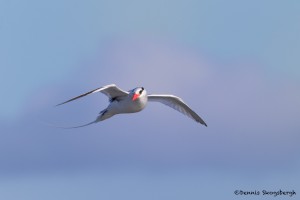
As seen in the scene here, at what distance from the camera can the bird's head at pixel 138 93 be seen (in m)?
39.1

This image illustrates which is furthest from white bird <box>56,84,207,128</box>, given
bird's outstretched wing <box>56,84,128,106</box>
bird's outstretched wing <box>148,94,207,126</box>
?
bird's outstretched wing <box>148,94,207,126</box>

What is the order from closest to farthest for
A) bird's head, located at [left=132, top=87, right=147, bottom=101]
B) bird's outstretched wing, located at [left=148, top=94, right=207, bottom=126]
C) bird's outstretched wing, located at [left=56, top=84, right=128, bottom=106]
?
bird's outstretched wing, located at [left=56, top=84, right=128, bottom=106], bird's head, located at [left=132, top=87, right=147, bottom=101], bird's outstretched wing, located at [left=148, top=94, right=207, bottom=126]

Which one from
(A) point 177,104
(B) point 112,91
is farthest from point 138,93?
(A) point 177,104

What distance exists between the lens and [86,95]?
1410 inches

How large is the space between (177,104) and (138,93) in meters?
6.04

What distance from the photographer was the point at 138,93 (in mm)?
39219

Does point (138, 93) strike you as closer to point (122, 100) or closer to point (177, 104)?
point (122, 100)

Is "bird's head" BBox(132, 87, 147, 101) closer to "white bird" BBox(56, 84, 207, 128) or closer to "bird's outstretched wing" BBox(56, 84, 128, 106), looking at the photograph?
"white bird" BBox(56, 84, 207, 128)

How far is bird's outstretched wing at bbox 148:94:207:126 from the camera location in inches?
1727

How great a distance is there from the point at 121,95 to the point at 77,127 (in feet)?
16.2

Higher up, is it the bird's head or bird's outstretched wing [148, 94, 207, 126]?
bird's outstretched wing [148, 94, 207, 126]

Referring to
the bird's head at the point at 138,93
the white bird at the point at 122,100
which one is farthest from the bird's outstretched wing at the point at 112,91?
the bird's head at the point at 138,93

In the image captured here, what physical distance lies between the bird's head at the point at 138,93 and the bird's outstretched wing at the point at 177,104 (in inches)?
Answer: 156

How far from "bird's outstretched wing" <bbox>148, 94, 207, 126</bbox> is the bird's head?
3.96 metres
